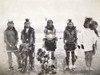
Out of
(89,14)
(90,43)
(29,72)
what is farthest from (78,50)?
(29,72)

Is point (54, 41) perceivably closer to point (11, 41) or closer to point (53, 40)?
point (53, 40)

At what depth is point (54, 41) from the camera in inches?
112

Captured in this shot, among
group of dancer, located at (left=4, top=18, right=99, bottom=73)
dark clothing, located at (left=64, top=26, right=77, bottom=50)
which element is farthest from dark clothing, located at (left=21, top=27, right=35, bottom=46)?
dark clothing, located at (left=64, top=26, right=77, bottom=50)

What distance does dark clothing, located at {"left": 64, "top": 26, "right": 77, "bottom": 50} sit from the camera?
283 centimetres

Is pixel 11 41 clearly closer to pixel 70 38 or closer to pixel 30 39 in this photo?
pixel 30 39

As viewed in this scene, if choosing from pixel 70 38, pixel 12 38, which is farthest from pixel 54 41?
pixel 12 38

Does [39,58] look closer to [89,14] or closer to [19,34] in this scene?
[19,34]

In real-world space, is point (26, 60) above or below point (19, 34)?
below

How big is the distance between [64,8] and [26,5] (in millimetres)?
428

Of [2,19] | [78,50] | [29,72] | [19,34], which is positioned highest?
[2,19]

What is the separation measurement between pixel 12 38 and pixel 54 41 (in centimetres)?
47

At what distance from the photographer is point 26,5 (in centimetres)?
286

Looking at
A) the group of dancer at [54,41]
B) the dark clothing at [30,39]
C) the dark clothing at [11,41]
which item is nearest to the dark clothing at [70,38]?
the group of dancer at [54,41]

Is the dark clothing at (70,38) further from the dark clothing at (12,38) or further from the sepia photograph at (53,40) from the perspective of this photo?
the dark clothing at (12,38)
